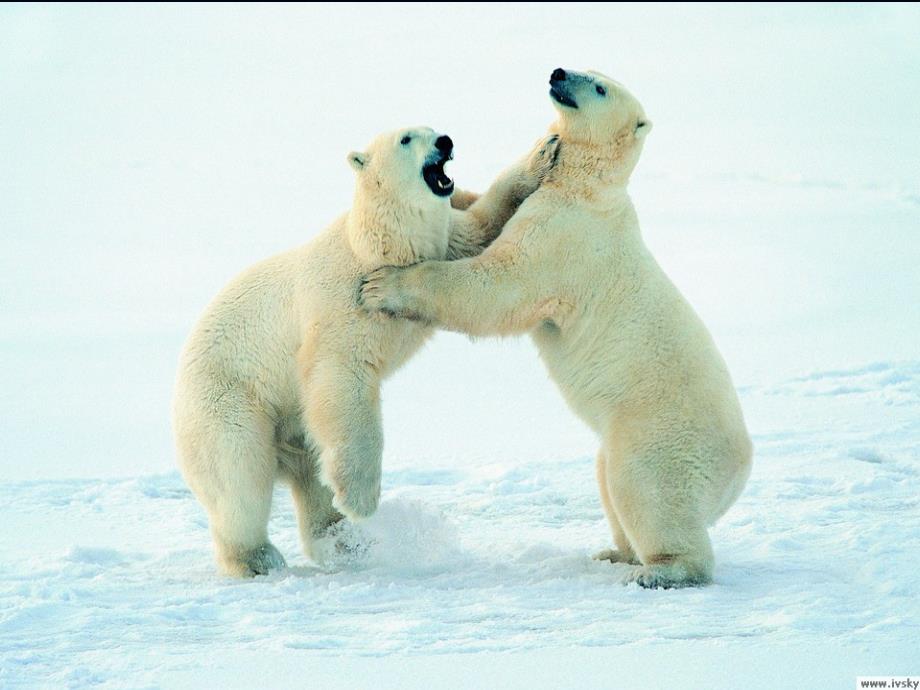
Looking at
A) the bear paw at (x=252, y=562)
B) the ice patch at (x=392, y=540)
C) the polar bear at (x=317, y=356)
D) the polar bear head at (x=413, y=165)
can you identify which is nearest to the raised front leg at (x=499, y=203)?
the polar bear at (x=317, y=356)

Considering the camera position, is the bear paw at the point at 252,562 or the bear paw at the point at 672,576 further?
the bear paw at the point at 252,562

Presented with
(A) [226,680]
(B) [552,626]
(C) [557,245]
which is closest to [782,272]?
(C) [557,245]

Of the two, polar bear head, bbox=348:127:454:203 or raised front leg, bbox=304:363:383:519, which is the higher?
polar bear head, bbox=348:127:454:203

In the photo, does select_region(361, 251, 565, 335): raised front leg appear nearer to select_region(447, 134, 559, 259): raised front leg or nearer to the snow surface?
select_region(447, 134, 559, 259): raised front leg

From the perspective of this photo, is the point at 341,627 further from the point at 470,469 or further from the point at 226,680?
the point at 470,469

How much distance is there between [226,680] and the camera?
3256 mm

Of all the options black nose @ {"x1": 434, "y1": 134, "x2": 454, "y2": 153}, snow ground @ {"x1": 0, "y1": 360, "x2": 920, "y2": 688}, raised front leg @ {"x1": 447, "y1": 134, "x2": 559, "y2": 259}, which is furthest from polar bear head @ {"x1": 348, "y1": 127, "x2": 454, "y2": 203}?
snow ground @ {"x1": 0, "y1": 360, "x2": 920, "y2": 688}

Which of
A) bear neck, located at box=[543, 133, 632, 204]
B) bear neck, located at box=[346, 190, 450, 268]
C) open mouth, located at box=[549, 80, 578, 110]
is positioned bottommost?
bear neck, located at box=[346, 190, 450, 268]

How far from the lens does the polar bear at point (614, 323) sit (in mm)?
4184

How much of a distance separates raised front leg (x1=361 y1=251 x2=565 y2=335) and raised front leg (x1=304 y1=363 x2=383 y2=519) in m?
0.30

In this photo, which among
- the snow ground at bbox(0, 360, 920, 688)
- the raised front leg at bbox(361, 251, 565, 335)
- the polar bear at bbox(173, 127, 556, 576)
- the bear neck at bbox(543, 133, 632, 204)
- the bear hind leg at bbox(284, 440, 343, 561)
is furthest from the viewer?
the bear hind leg at bbox(284, 440, 343, 561)

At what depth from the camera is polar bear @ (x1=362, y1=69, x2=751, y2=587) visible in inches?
165

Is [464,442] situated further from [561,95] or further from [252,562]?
[561,95]

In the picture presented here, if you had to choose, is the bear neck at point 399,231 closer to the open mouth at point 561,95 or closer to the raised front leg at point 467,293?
the raised front leg at point 467,293
